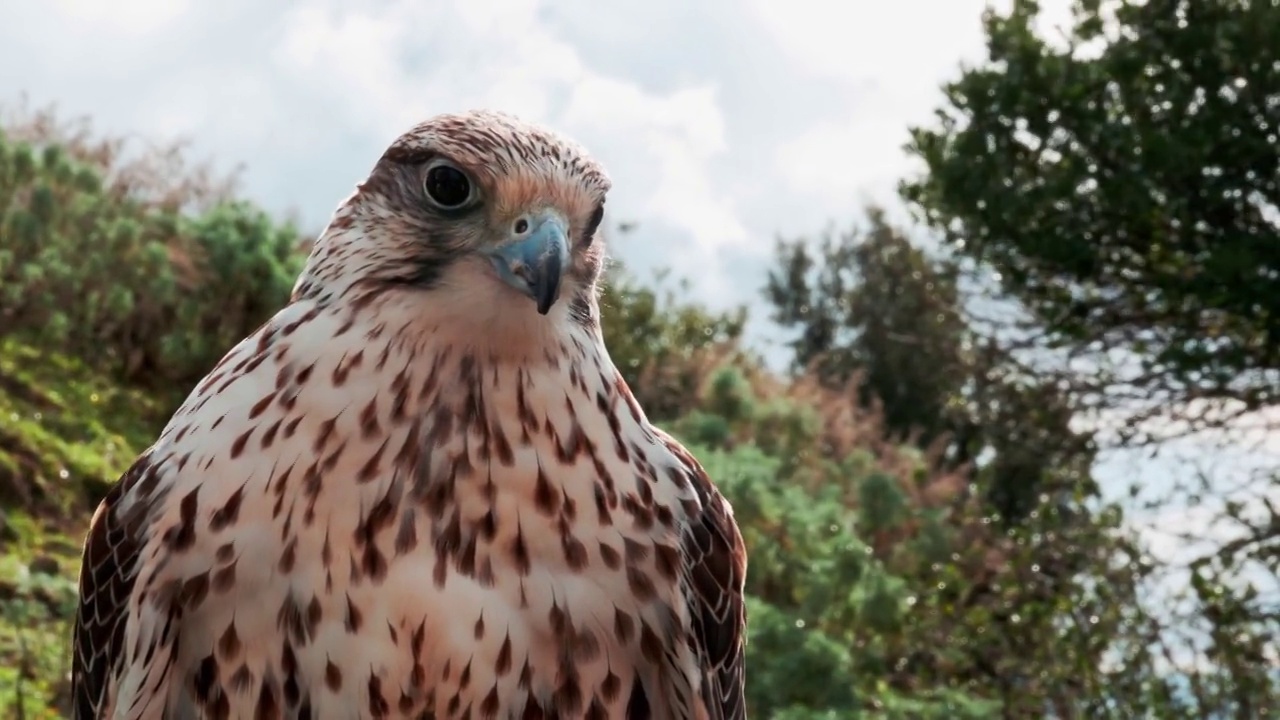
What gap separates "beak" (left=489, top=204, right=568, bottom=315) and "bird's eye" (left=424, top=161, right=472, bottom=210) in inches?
4.0

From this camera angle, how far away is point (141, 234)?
9.66m

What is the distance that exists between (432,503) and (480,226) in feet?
1.28

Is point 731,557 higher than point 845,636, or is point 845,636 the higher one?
point 845,636

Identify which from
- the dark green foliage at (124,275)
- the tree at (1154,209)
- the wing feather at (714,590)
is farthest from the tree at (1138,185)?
the dark green foliage at (124,275)

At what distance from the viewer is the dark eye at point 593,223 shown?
1880 mm

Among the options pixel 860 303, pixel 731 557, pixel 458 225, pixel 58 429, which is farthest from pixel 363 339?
pixel 860 303

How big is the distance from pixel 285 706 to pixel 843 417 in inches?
368

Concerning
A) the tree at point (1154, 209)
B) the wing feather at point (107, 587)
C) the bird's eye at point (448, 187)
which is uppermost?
the tree at point (1154, 209)

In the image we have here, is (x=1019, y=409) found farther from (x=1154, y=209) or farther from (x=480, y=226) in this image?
(x=480, y=226)

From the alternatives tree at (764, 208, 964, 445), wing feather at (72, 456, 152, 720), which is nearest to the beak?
wing feather at (72, 456, 152, 720)

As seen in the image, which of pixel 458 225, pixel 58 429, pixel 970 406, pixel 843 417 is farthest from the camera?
pixel 843 417

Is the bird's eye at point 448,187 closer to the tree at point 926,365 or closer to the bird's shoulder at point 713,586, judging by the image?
the bird's shoulder at point 713,586

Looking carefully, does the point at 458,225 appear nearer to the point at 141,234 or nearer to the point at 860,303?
the point at 141,234

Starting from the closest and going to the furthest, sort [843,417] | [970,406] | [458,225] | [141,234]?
[458,225], [970,406], [141,234], [843,417]
